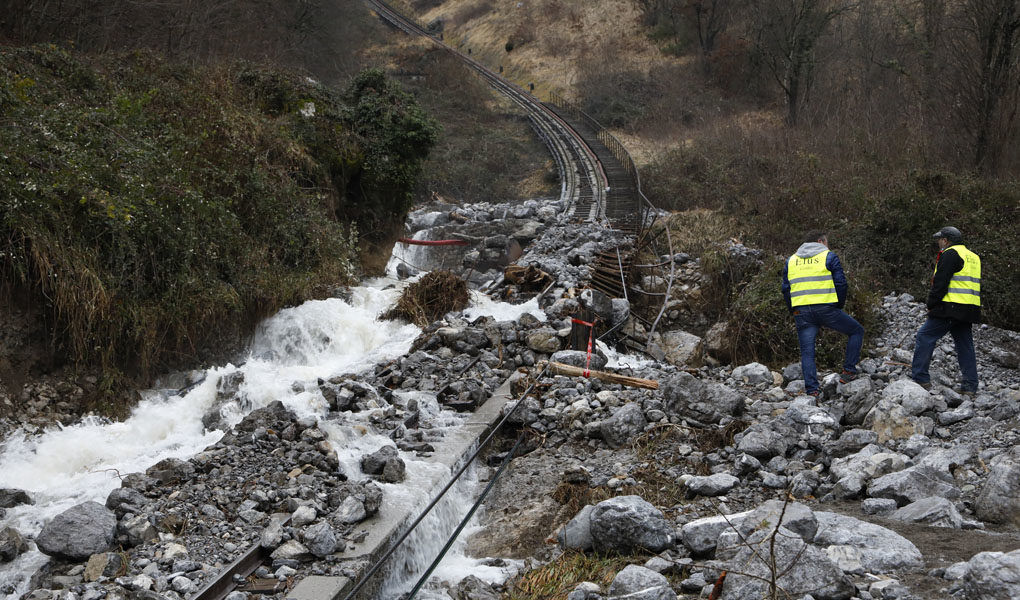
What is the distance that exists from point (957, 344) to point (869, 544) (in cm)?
404

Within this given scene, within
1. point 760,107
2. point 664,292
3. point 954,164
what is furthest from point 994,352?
point 760,107

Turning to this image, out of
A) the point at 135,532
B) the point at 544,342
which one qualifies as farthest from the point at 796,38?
the point at 135,532

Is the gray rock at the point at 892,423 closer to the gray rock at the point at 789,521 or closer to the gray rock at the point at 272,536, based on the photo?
the gray rock at the point at 789,521

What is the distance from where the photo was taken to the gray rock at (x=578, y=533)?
190 inches

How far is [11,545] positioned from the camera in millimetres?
4656

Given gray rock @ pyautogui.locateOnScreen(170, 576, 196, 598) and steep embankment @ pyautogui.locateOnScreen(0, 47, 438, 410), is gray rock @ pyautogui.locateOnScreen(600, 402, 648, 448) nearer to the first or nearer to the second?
gray rock @ pyautogui.locateOnScreen(170, 576, 196, 598)

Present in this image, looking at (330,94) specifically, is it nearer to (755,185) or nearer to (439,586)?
(755,185)

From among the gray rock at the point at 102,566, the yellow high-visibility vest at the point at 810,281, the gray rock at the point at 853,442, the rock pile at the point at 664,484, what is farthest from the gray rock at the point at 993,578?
the gray rock at the point at 102,566

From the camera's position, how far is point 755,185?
15672 mm

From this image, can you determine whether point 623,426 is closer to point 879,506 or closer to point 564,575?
point 564,575

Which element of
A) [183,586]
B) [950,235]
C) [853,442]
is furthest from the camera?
[950,235]

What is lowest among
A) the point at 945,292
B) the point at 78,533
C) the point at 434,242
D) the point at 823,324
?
the point at 78,533

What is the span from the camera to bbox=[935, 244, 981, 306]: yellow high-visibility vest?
6.59 m

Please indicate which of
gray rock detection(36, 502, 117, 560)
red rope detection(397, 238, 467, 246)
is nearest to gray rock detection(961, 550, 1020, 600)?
gray rock detection(36, 502, 117, 560)
